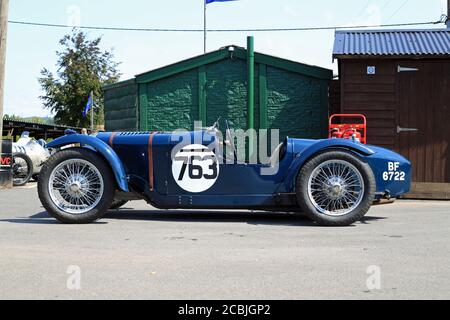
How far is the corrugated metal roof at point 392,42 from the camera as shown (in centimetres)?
1125

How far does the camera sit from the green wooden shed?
13219 mm

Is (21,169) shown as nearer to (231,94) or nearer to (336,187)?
(231,94)

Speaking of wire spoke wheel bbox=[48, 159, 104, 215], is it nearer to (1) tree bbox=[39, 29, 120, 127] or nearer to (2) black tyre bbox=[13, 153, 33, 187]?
(2) black tyre bbox=[13, 153, 33, 187]

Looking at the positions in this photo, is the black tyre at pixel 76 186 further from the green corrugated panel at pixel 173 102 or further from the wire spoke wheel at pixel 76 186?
the green corrugated panel at pixel 173 102

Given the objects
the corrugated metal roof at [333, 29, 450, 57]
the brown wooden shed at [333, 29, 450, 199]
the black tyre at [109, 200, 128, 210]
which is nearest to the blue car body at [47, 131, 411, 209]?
the black tyre at [109, 200, 128, 210]

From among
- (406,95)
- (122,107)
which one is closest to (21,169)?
(122,107)

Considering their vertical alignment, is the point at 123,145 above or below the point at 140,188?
above

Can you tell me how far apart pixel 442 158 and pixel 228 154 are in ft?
19.4

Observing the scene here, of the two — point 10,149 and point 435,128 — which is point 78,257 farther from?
point 10,149

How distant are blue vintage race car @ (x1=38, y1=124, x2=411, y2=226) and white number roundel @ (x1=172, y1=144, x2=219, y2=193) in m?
0.01

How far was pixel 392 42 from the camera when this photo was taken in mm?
11789

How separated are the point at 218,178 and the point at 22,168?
33.0 ft

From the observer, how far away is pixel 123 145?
7.36 metres
